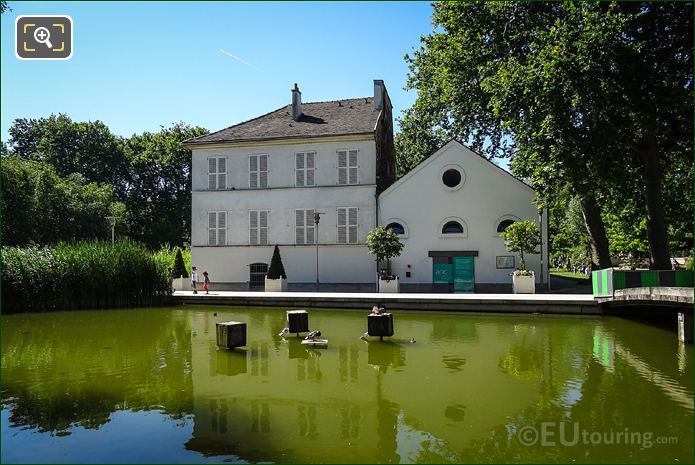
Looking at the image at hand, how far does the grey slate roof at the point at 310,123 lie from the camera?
2941 cm

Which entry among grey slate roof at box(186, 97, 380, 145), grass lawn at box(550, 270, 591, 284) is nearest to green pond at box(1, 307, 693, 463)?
grey slate roof at box(186, 97, 380, 145)

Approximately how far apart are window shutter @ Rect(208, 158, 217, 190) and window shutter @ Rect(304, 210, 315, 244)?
6.32 meters

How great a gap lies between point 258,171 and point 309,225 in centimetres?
468

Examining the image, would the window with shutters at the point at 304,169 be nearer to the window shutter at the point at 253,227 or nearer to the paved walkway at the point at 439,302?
the window shutter at the point at 253,227

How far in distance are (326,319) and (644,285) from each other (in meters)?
10.3

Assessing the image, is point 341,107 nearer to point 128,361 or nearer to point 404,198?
point 404,198

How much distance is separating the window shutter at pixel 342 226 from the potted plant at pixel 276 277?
3.76 m

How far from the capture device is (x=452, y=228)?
27219 mm

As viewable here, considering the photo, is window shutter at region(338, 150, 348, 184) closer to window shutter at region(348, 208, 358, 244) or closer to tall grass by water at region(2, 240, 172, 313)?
window shutter at region(348, 208, 358, 244)

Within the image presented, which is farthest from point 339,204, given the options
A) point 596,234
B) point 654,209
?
point 654,209

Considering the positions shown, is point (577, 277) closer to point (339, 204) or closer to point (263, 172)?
point (339, 204)

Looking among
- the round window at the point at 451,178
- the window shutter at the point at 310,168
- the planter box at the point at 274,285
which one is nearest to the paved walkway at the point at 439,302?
the planter box at the point at 274,285

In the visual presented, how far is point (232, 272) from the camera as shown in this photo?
30.3 metres

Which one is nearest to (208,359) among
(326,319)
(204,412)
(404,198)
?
(204,412)
